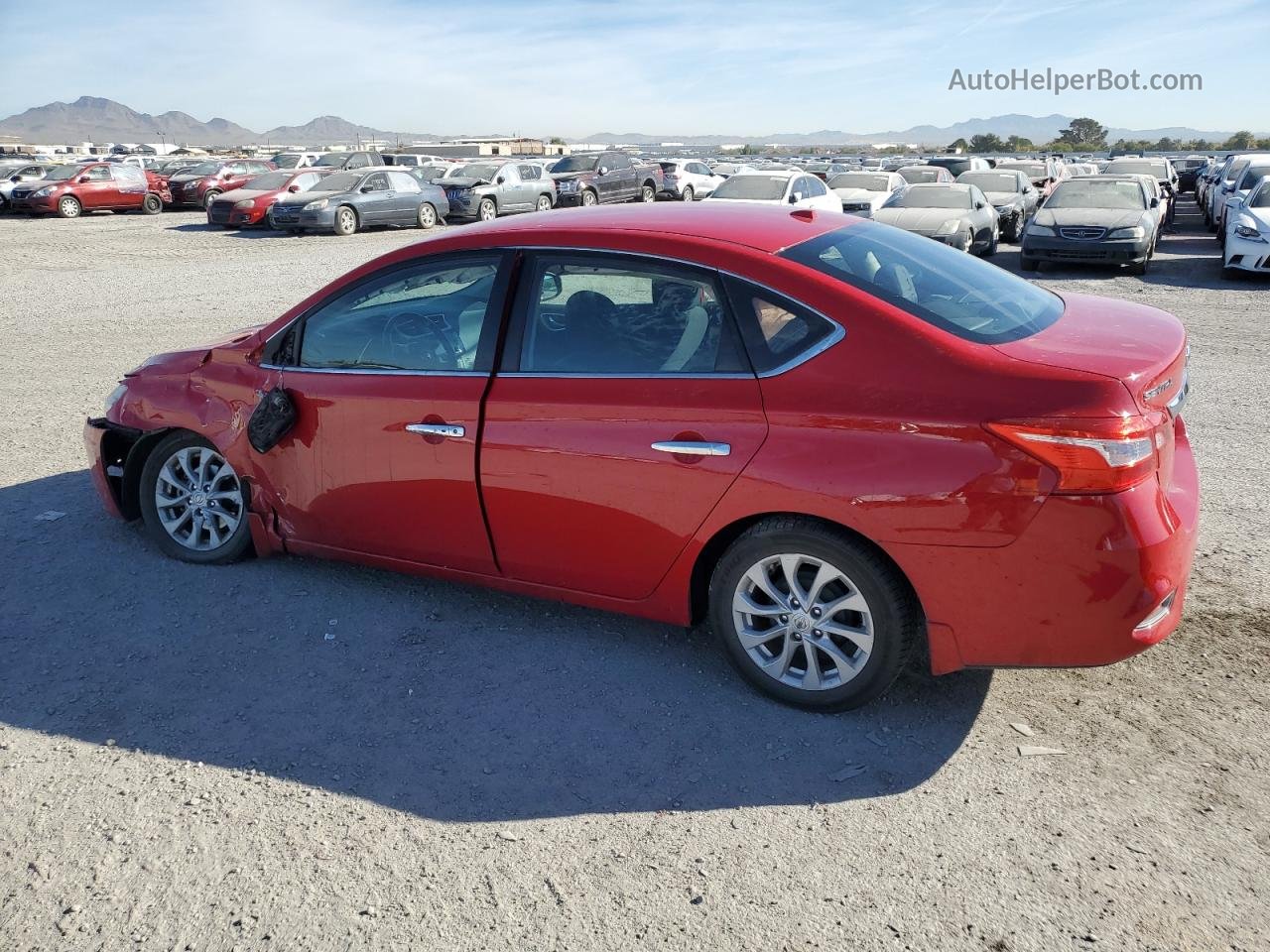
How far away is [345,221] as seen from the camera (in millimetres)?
23953

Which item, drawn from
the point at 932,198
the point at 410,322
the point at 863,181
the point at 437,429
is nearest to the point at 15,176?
the point at 863,181

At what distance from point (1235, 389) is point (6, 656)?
8.52 meters

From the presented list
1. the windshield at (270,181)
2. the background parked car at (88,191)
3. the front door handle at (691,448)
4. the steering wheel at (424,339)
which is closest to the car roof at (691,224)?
the steering wheel at (424,339)

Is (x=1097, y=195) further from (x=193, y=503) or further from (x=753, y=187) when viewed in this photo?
(x=193, y=503)

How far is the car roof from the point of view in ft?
12.7

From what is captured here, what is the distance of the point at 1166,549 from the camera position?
323cm

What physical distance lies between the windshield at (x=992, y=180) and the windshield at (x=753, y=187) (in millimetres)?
4488

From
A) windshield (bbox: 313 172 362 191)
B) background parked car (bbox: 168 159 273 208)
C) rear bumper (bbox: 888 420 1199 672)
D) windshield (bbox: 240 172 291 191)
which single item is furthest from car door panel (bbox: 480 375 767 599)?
background parked car (bbox: 168 159 273 208)

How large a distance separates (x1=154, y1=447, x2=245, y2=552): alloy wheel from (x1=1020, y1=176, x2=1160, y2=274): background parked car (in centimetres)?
1352

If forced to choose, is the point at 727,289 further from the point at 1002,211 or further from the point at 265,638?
the point at 1002,211

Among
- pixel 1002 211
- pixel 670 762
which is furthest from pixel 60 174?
pixel 670 762

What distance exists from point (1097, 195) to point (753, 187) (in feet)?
20.7

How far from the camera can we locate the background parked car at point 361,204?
2358 cm

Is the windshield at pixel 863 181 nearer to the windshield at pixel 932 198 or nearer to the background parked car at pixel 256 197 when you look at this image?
the windshield at pixel 932 198
